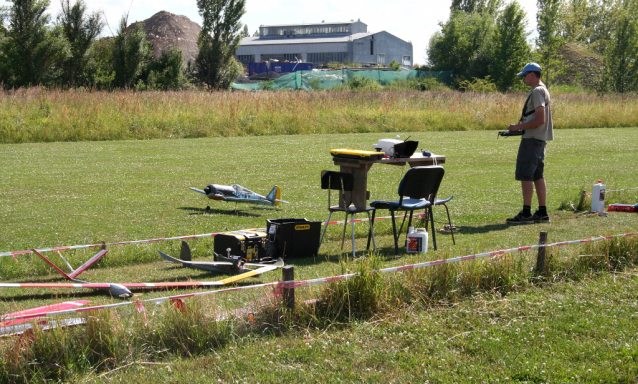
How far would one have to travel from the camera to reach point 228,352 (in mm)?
4176

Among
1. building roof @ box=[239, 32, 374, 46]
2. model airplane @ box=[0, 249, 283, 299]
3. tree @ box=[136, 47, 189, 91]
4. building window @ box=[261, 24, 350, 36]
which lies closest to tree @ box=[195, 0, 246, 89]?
tree @ box=[136, 47, 189, 91]

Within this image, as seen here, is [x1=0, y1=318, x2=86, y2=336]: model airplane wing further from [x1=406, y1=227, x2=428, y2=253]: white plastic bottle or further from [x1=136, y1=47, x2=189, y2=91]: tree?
[x1=136, y1=47, x2=189, y2=91]: tree

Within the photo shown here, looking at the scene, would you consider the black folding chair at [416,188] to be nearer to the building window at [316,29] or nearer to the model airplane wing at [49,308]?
the model airplane wing at [49,308]

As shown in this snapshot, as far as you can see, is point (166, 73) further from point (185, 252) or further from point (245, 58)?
point (185, 252)

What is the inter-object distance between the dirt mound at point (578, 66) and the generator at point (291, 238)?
6176 centimetres

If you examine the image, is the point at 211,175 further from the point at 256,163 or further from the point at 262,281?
the point at 262,281

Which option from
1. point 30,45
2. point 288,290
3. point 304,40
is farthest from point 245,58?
point 288,290

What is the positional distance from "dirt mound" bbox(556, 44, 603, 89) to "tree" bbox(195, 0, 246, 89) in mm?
33516

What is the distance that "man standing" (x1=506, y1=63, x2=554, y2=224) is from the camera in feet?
28.2

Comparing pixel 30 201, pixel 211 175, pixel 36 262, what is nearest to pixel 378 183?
pixel 211 175

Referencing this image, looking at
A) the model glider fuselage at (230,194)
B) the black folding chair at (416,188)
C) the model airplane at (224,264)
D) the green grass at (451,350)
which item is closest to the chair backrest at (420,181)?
the black folding chair at (416,188)

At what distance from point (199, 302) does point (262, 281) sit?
170 cm

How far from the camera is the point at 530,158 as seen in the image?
867cm

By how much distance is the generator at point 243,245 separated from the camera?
6.64m
